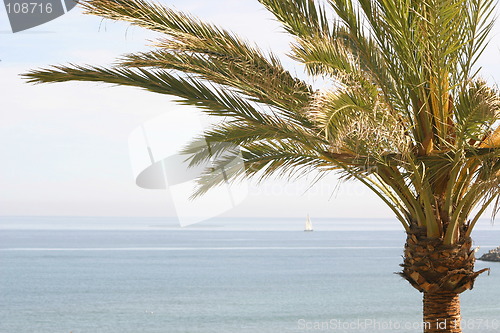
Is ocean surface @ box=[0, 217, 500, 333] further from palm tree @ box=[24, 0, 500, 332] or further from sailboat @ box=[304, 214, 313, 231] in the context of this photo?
palm tree @ box=[24, 0, 500, 332]

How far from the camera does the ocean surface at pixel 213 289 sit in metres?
56.5

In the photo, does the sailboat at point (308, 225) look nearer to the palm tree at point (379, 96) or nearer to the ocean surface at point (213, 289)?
the ocean surface at point (213, 289)

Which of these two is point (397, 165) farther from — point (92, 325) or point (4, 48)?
point (4, 48)

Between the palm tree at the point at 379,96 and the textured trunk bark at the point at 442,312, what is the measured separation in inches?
0.5

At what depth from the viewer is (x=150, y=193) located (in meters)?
99.0

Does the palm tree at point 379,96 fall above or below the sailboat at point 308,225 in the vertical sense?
above

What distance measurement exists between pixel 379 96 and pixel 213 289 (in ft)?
225

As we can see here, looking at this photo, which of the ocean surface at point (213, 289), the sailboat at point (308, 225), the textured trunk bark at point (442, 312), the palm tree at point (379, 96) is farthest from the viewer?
the sailboat at point (308, 225)

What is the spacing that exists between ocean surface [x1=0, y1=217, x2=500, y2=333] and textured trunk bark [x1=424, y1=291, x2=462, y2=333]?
32.8 m

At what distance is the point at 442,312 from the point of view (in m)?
6.89

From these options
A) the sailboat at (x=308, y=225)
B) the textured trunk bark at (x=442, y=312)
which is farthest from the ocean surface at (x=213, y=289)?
the textured trunk bark at (x=442, y=312)

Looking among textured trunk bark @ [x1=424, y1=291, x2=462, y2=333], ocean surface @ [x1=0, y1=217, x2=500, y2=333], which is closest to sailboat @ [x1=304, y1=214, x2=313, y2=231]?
ocean surface @ [x1=0, y1=217, x2=500, y2=333]

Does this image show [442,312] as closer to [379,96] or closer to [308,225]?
[379,96]

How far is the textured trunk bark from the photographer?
22.6 feet
